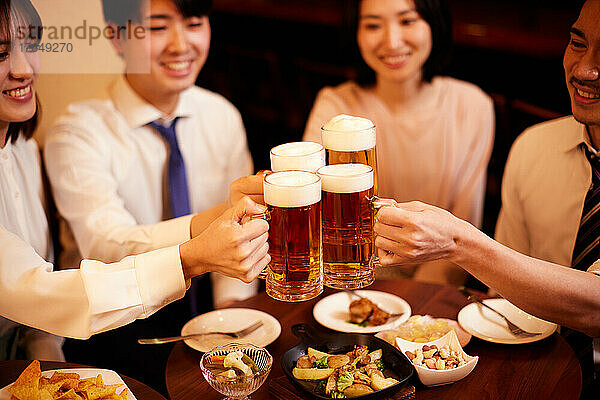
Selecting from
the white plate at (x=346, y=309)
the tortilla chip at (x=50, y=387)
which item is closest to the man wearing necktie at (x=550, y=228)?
the white plate at (x=346, y=309)

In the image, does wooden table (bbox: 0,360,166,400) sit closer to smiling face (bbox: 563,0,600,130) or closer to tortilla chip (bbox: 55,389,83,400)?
tortilla chip (bbox: 55,389,83,400)

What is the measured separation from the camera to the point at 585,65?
185 cm

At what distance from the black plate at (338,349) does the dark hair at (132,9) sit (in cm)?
123

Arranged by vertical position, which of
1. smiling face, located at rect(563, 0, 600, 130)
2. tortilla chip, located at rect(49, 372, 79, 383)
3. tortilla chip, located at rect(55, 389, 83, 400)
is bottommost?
tortilla chip, located at rect(49, 372, 79, 383)

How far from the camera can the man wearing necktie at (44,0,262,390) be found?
87.2 inches

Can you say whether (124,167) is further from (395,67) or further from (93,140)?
(395,67)

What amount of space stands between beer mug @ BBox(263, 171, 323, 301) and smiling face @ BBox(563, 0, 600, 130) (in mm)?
901

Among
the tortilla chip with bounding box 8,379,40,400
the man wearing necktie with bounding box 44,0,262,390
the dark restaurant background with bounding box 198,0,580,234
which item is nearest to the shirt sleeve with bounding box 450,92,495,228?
the dark restaurant background with bounding box 198,0,580,234

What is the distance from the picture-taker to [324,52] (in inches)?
197

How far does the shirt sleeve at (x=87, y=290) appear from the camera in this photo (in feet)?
5.44

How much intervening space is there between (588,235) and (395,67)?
113 cm

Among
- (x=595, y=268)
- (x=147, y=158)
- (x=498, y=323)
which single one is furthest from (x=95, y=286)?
(x=595, y=268)

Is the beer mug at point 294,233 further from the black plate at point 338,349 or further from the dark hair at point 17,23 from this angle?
the dark hair at point 17,23

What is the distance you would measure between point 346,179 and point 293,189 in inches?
5.0
